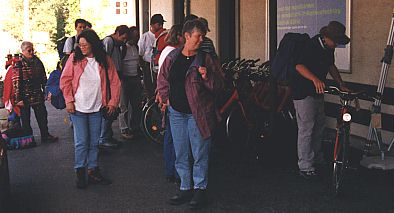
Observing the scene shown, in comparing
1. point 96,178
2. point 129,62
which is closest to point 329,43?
point 96,178

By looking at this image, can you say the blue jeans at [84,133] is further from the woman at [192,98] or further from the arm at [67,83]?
the woman at [192,98]

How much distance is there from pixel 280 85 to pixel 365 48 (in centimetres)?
113

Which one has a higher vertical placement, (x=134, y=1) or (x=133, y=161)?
(x=134, y=1)

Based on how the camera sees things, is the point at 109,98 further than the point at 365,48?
No

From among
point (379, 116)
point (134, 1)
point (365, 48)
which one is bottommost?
point (379, 116)

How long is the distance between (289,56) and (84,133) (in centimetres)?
236

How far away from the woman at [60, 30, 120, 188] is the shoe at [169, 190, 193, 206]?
1.29 m

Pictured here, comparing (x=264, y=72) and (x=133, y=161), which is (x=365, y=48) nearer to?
(x=264, y=72)

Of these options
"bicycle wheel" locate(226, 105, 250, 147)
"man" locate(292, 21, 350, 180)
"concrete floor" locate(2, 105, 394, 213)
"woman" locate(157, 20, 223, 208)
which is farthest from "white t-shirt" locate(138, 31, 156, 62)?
"woman" locate(157, 20, 223, 208)

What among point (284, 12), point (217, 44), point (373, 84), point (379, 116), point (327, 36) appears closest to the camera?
point (327, 36)

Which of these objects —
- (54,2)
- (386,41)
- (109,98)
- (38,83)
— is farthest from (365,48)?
(54,2)

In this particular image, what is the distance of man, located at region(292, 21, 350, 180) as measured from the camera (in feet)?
23.2

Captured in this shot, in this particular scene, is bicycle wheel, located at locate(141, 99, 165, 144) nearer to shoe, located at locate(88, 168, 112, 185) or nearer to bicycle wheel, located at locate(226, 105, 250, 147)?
bicycle wheel, located at locate(226, 105, 250, 147)

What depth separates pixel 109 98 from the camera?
289 inches
